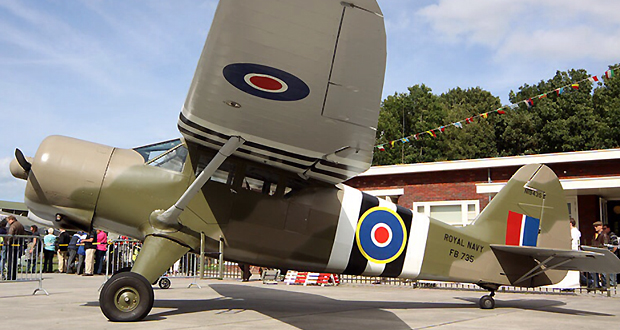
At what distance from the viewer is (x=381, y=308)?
8.63 meters

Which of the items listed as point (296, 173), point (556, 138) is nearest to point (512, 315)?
point (296, 173)

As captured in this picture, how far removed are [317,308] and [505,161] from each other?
41.1 ft

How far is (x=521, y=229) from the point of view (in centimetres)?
927

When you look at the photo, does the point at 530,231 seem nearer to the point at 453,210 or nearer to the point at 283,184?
the point at 283,184

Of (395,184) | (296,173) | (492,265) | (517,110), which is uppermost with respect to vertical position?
(517,110)

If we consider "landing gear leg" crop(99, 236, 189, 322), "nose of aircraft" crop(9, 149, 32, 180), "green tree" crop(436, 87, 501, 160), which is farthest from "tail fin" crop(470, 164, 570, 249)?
"green tree" crop(436, 87, 501, 160)

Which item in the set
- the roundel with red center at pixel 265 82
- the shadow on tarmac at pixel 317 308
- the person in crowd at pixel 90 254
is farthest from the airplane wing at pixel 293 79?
the person in crowd at pixel 90 254

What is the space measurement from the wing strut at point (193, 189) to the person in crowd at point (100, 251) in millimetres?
11766

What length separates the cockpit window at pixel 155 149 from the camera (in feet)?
23.9

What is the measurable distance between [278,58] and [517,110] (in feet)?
157

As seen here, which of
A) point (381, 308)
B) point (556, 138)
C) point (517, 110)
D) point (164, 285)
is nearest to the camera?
point (381, 308)

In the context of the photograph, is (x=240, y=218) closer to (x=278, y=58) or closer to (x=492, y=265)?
(x=278, y=58)

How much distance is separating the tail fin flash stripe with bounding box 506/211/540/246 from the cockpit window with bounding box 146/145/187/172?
5.94 meters

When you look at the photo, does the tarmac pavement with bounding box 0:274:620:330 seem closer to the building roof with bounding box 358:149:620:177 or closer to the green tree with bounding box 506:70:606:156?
the building roof with bounding box 358:149:620:177
